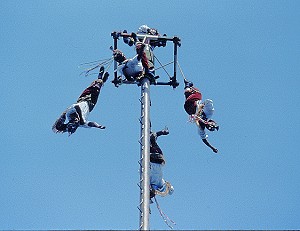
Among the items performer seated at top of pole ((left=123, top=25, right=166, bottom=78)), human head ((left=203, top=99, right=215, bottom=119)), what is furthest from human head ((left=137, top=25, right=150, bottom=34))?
human head ((left=203, top=99, right=215, bottom=119))

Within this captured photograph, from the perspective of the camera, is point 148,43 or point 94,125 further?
point 148,43

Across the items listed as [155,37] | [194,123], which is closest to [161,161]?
[194,123]

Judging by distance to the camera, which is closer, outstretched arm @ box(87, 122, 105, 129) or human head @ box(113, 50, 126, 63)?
outstretched arm @ box(87, 122, 105, 129)

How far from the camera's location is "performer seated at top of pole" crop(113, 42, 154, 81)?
1431 cm

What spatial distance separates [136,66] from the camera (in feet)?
47.1

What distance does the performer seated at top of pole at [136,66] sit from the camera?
14.3 metres

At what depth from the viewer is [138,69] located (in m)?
14.3

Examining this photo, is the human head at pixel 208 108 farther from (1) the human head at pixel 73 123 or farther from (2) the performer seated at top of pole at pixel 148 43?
(1) the human head at pixel 73 123

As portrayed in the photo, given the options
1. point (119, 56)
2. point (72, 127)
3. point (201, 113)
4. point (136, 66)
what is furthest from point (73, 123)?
point (201, 113)

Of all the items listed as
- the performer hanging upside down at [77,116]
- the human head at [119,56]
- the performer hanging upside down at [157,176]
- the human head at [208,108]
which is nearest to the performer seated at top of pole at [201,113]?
the human head at [208,108]

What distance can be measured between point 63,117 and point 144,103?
2184 mm

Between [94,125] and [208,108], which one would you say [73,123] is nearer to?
[94,125]

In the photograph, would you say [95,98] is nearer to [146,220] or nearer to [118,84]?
[118,84]

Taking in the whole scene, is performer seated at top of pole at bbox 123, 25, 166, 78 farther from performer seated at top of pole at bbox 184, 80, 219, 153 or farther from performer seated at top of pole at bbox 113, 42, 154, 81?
performer seated at top of pole at bbox 184, 80, 219, 153
